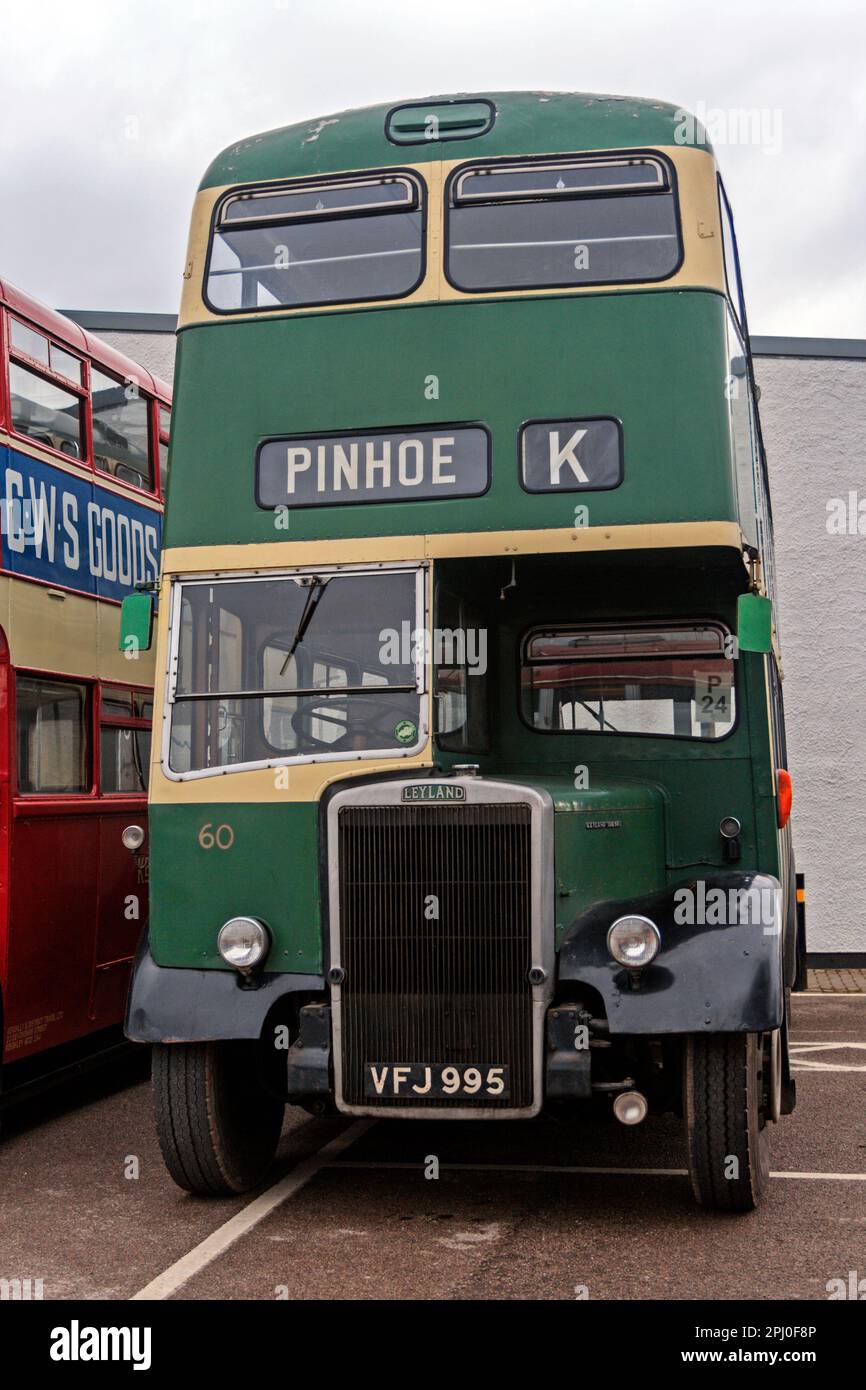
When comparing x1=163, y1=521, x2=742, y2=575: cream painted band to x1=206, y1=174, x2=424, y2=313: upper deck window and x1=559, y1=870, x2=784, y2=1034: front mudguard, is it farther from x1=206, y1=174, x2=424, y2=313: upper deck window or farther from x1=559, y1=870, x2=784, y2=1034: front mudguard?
x1=559, y1=870, x2=784, y2=1034: front mudguard

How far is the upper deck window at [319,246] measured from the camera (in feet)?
22.1

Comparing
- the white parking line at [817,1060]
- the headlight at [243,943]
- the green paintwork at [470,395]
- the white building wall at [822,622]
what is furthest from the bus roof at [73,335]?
the white building wall at [822,622]

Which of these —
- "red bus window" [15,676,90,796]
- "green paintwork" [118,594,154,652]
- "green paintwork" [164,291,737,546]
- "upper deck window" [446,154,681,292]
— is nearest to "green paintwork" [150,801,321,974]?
"green paintwork" [118,594,154,652]

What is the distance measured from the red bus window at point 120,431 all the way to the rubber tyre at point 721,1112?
5.39 meters

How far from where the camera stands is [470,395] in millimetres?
6535

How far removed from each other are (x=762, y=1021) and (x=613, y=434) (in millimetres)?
2479

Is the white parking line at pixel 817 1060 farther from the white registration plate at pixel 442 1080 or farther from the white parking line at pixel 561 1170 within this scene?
the white registration plate at pixel 442 1080

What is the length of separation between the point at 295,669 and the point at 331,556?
52 cm

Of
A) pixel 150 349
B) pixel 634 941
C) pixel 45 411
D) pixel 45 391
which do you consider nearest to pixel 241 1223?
pixel 634 941

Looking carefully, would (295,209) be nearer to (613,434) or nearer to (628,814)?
(613,434)

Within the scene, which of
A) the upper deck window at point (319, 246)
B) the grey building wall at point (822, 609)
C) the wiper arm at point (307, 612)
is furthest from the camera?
the grey building wall at point (822, 609)

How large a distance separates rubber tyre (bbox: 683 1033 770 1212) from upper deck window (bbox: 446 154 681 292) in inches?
127

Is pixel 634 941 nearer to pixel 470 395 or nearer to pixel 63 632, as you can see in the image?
pixel 470 395

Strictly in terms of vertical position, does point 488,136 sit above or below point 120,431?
above
